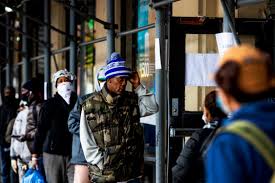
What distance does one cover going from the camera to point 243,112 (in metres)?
2.35

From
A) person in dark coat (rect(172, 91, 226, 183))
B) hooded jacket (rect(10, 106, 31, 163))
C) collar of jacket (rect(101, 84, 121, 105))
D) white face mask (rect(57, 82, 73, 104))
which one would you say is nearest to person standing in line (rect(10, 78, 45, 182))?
hooded jacket (rect(10, 106, 31, 163))

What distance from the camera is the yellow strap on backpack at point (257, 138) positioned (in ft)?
7.51

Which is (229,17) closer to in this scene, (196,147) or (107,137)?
(196,147)

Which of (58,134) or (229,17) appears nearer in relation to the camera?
(229,17)

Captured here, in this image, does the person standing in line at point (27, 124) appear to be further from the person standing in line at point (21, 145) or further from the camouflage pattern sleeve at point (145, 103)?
the camouflage pattern sleeve at point (145, 103)

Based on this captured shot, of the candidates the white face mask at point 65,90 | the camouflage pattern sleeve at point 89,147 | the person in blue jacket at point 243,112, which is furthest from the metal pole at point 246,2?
the white face mask at point 65,90

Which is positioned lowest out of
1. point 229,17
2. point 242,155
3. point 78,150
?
point 78,150

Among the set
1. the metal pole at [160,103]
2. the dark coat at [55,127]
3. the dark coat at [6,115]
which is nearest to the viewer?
the metal pole at [160,103]

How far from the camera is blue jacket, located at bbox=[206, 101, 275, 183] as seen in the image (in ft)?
7.47

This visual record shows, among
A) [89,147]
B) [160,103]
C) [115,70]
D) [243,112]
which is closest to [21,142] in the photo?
[160,103]

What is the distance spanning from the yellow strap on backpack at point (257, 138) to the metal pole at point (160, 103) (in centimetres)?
326

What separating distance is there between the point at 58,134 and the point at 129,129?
1683 mm

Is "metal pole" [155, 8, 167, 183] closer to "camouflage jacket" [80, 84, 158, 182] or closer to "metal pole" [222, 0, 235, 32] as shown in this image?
"camouflage jacket" [80, 84, 158, 182]

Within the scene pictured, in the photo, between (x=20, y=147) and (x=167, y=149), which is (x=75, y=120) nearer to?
(x=167, y=149)
